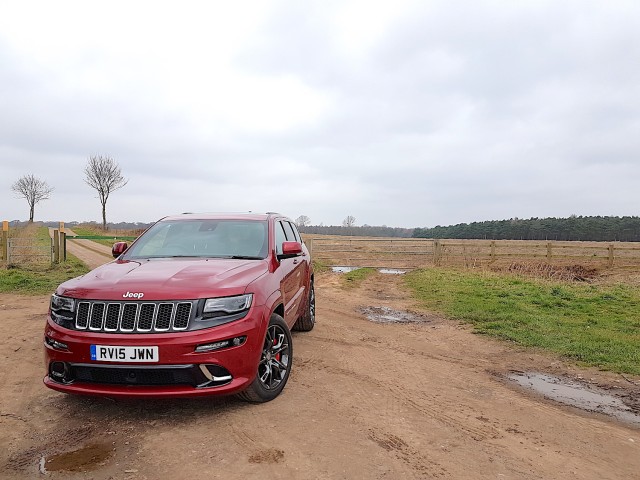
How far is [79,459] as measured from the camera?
295cm

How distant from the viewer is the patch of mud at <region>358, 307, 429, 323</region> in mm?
8211

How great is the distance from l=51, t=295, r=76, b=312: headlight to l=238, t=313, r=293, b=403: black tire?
1494 mm

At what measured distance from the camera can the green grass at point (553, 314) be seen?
5.98 meters

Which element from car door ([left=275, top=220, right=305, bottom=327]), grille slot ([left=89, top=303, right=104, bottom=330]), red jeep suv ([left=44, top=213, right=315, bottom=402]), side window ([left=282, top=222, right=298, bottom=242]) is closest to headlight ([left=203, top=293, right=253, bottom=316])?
red jeep suv ([left=44, top=213, right=315, bottom=402])

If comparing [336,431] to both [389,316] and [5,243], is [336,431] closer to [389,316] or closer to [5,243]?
[389,316]

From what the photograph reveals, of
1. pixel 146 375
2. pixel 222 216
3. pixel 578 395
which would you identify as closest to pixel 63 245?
pixel 222 216

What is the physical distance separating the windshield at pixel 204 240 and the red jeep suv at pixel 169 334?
0.58m

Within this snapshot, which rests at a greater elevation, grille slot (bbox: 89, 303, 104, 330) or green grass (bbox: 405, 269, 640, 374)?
grille slot (bbox: 89, 303, 104, 330)

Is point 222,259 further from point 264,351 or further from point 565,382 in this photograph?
point 565,382

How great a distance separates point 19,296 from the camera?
406 inches

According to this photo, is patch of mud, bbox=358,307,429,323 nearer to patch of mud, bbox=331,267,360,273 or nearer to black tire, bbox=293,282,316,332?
black tire, bbox=293,282,316,332

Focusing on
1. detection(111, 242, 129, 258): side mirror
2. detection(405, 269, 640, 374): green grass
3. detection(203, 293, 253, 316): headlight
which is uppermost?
detection(111, 242, 129, 258): side mirror

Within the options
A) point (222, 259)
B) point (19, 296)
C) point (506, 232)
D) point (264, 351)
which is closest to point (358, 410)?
point (264, 351)

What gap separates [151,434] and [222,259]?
5.74ft
